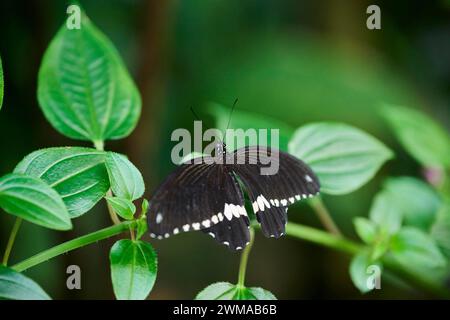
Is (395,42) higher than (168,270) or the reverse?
higher

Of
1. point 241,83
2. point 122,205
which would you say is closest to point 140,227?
Result: point 122,205

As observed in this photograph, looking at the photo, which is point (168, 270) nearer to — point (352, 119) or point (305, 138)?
point (352, 119)

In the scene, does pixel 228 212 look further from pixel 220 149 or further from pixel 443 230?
pixel 443 230

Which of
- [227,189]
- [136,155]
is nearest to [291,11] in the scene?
[136,155]

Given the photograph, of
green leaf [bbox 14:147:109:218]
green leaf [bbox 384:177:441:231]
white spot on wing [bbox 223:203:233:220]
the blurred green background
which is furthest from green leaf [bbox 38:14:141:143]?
the blurred green background

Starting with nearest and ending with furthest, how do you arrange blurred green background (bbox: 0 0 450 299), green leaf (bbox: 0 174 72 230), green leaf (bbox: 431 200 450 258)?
green leaf (bbox: 0 174 72 230) < green leaf (bbox: 431 200 450 258) < blurred green background (bbox: 0 0 450 299)

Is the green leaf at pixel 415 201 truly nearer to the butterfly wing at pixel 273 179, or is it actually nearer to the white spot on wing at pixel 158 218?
the butterfly wing at pixel 273 179

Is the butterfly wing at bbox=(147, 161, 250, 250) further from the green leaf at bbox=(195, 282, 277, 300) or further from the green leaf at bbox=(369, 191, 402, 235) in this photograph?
the green leaf at bbox=(369, 191, 402, 235)
